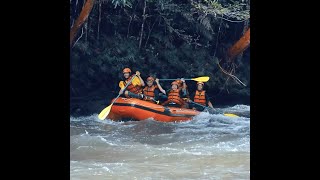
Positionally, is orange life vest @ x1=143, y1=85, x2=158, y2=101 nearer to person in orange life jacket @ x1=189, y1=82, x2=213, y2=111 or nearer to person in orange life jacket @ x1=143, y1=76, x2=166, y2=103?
person in orange life jacket @ x1=143, y1=76, x2=166, y2=103

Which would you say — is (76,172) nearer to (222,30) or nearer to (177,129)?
(177,129)

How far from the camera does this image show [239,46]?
801 centimetres

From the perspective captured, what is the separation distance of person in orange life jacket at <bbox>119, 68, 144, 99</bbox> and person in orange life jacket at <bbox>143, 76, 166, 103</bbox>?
0.09 metres

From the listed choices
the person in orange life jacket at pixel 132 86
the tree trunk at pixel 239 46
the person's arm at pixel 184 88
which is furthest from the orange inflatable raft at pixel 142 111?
the tree trunk at pixel 239 46

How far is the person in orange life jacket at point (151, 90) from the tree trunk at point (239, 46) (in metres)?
1.47

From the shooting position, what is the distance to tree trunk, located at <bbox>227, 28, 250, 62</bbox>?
7879 mm

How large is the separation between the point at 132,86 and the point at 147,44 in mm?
892

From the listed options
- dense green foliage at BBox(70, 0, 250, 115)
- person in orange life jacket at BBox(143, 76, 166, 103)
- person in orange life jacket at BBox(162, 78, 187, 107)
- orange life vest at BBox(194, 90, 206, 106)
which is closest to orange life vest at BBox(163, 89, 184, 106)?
person in orange life jacket at BBox(162, 78, 187, 107)

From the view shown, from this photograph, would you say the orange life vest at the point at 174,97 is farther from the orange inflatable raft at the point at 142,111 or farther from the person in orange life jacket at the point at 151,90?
the orange inflatable raft at the point at 142,111

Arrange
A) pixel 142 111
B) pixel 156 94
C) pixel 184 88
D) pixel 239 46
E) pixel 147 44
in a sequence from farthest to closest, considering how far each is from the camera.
A: 1. pixel 239 46
2. pixel 147 44
3. pixel 184 88
4. pixel 156 94
5. pixel 142 111

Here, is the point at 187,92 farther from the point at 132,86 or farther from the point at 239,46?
the point at 239,46

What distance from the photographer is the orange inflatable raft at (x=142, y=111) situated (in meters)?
6.33

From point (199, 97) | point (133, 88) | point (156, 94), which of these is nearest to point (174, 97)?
point (156, 94)
